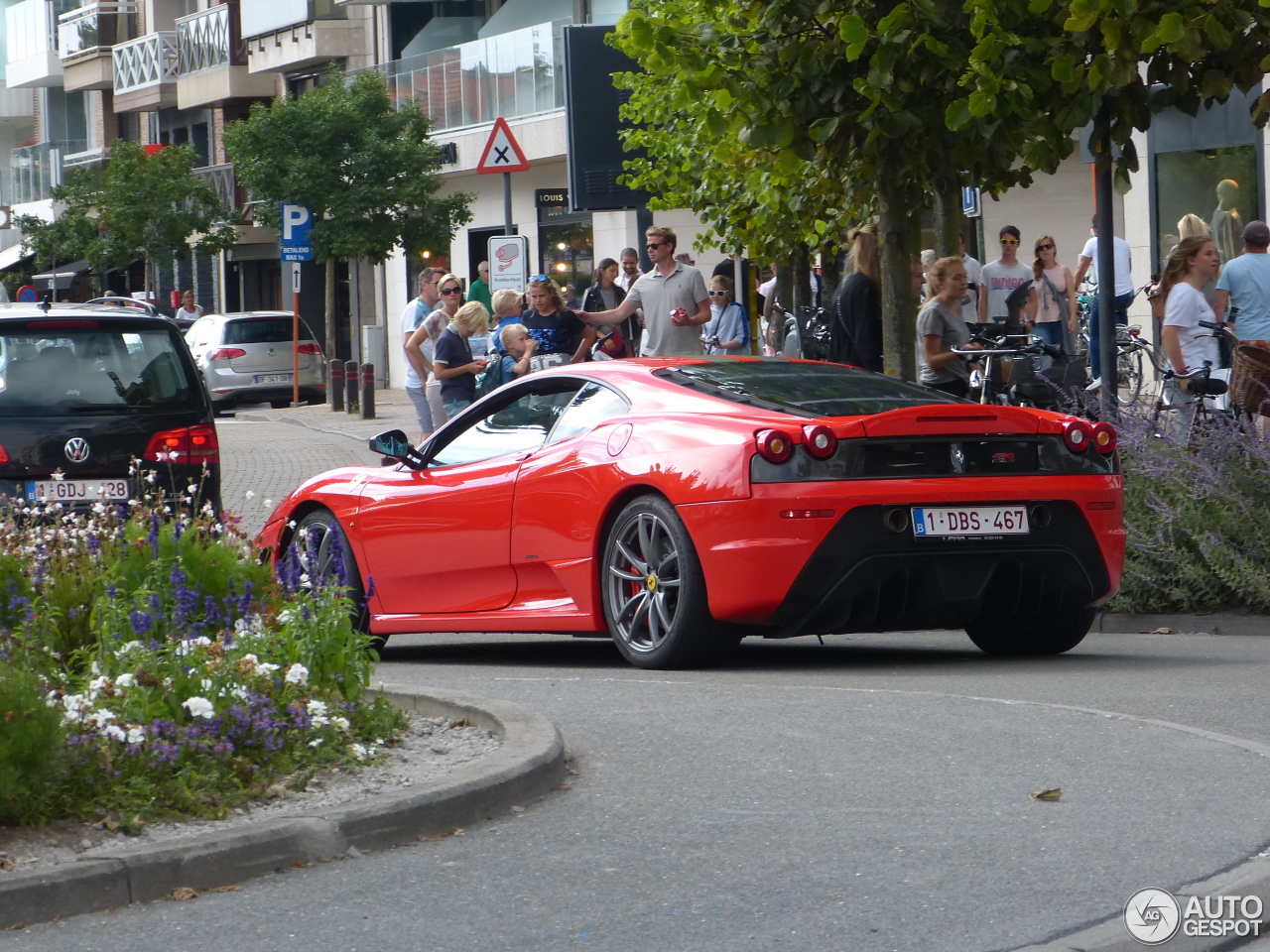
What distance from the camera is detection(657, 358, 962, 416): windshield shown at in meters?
8.91

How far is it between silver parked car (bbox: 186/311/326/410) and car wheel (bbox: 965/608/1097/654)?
2826 cm

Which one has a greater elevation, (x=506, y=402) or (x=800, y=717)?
(x=506, y=402)

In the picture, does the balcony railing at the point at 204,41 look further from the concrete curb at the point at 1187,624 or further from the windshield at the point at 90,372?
the concrete curb at the point at 1187,624

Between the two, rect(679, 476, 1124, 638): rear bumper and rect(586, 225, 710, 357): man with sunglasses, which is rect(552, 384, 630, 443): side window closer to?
rect(679, 476, 1124, 638): rear bumper

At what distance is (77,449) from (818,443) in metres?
5.04

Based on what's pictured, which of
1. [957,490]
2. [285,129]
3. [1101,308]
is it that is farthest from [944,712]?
[285,129]

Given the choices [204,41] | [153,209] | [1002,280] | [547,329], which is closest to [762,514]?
[547,329]

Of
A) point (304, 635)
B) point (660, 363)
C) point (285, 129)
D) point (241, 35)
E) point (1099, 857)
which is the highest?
point (241, 35)

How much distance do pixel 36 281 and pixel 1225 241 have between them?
51836mm

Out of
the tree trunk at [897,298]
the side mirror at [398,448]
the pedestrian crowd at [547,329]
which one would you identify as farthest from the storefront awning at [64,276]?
the side mirror at [398,448]

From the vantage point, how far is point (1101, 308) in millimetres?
13281

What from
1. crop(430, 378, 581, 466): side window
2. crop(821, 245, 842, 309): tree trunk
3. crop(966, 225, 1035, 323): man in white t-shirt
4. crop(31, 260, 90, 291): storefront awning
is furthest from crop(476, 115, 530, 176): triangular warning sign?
crop(31, 260, 90, 291): storefront awning

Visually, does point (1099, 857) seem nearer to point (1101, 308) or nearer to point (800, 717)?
point (800, 717)

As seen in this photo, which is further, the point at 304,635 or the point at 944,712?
the point at 944,712
